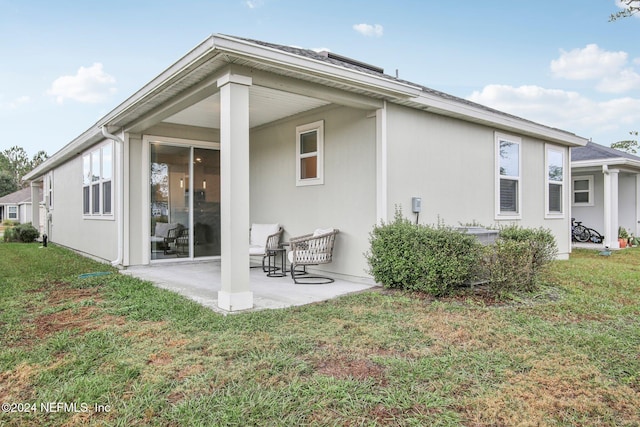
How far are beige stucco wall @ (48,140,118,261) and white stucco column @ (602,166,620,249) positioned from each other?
12.6 metres

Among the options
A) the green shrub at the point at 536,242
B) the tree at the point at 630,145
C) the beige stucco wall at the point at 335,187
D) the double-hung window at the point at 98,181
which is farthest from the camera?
the tree at the point at 630,145

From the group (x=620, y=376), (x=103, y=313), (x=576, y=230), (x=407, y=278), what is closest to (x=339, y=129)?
(x=407, y=278)

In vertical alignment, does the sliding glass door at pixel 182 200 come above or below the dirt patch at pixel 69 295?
above

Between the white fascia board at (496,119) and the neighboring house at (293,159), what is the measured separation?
0.03m

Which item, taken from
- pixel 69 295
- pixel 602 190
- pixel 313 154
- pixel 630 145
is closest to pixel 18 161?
pixel 69 295

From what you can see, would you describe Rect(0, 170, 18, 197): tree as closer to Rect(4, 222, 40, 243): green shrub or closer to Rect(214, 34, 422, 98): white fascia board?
Rect(4, 222, 40, 243): green shrub

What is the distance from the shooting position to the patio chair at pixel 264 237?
6834mm

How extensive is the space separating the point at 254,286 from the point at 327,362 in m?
2.87

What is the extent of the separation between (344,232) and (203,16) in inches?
315

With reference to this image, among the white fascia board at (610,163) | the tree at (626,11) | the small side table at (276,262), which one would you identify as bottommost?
the small side table at (276,262)

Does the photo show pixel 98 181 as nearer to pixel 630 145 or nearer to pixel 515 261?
pixel 515 261

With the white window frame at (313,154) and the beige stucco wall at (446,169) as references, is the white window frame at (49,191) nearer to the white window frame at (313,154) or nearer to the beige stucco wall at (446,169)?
the white window frame at (313,154)

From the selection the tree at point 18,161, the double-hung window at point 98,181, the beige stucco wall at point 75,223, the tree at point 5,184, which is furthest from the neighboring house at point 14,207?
the double-hung window at point 98,181

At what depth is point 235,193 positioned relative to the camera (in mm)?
4141
